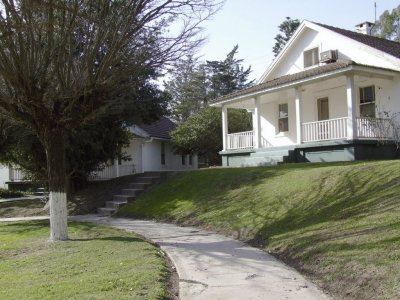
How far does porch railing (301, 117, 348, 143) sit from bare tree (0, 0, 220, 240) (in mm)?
8045

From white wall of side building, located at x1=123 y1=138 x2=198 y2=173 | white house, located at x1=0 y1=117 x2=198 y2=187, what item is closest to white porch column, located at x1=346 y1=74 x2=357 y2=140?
white house, located at x1=0 y1=117 x2=198 y2=187

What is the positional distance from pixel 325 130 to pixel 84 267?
1293 cm

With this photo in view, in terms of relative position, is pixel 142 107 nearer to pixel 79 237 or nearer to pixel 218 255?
pixel 79 237

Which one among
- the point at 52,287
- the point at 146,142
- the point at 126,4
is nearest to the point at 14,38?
the point at 126,4

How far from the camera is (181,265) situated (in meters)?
8.71

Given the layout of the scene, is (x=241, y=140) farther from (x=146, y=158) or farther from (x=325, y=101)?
(x=146, y=158)

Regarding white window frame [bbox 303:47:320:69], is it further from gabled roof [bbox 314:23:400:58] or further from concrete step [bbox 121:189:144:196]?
concrete step [bbox 121:189:144:196]

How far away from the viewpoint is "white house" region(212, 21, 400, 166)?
17984mm

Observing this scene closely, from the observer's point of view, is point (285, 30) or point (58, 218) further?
point (285, 30)

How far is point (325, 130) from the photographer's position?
1911 centimetres

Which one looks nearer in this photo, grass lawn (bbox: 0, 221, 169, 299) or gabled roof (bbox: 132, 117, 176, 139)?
grass lawn (bbox: 0, 221, 169, 299)

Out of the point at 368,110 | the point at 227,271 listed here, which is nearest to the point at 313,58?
the point at 368,110

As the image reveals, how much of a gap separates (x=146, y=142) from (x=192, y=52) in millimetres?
18697

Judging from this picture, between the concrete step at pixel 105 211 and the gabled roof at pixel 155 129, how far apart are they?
11.8 metres
